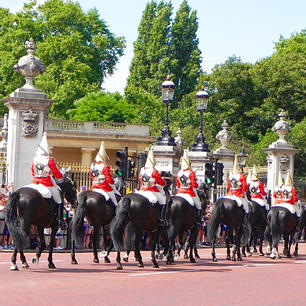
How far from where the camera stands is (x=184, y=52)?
77.3 metres

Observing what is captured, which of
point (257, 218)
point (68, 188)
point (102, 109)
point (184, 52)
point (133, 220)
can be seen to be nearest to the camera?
point (133, 220)

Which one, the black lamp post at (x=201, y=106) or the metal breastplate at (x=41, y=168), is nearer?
the metal breastplate at (x=41, y=168)

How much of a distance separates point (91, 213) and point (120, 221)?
1.23 m

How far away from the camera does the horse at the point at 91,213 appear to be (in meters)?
17.6

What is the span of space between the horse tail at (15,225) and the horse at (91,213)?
6.32 feet

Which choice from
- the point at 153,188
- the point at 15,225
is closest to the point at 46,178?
the point at 15,225

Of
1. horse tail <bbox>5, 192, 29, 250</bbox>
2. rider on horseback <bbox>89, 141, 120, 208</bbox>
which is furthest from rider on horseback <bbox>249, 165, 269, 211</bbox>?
horse tail <bbox>5, 192, 29, 250</bbox>

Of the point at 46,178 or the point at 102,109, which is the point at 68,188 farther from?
the point at 102,109

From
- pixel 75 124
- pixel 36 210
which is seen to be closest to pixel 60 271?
pixel 36 210

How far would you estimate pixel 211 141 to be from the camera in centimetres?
6038

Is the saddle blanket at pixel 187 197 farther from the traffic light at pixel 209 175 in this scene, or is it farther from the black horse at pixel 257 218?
the traffic light at pixel 209 175

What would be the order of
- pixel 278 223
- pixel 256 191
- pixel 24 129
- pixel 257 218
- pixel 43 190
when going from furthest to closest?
pixel 24 129 < pixel 256 191 < pixel 257 218 < pixel 278 223 < pixel 43 190

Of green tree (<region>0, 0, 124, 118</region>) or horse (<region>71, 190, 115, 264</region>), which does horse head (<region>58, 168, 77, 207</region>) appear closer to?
horse (<region>71, 190, 115, 264</region>)

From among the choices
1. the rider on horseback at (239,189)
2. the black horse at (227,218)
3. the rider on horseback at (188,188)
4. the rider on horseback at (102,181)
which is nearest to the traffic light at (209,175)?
the rider on horseback at (239,189)
